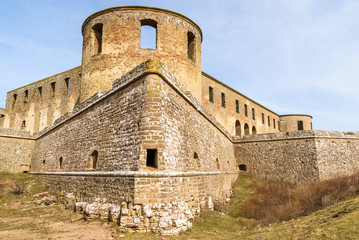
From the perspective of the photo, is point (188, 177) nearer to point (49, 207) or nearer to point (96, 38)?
point (49, 207)

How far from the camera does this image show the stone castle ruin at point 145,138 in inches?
279

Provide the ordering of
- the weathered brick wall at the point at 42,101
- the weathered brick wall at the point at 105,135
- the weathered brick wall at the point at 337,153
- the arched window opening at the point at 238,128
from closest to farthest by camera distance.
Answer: the weathered brick wall at the point at 105,135 < the weathered brick wall at the point at 337,153 < the weathered brick wall at the point at 42,101 < the arched window opening at the point at 238,128

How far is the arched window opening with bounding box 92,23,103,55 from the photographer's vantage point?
1327 cm

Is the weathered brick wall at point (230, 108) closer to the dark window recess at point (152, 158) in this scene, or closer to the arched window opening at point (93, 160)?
the arched window opening at point (93, 160)

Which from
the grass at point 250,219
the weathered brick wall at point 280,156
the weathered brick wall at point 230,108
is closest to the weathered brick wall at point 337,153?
the weathered brick wall at point 280,156

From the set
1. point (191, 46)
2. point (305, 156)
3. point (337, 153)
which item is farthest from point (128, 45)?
point (337, 153)

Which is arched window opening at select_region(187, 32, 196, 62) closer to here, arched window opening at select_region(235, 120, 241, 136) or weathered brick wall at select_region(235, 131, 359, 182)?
weathered brick wall at select_region(235, 131, 359, 182)

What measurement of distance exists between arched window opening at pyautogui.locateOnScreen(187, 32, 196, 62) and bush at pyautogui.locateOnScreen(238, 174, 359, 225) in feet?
27.4

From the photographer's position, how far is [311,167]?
15.8 meters

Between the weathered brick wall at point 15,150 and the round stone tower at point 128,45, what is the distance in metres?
7.88

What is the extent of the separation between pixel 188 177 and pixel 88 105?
220 inches

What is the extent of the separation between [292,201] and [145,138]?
8.23m

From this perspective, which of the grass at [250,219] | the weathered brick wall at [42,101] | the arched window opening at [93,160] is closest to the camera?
the grass at [250,219]

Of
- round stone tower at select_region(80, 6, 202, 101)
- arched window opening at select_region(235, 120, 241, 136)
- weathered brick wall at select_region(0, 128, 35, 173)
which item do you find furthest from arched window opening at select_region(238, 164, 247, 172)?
weathered brick wall at select_region(0, 128, 35, 173)
